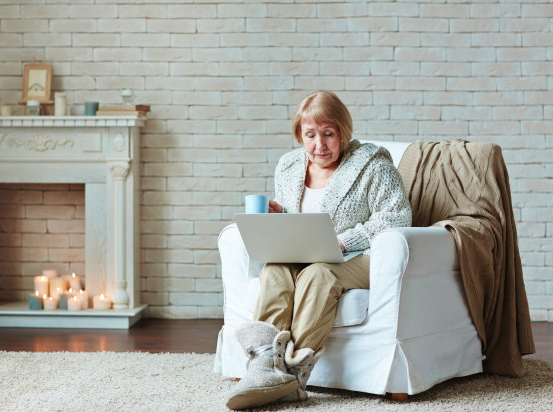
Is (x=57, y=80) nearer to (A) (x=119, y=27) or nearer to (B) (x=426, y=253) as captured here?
(A) (x=119, y=27)

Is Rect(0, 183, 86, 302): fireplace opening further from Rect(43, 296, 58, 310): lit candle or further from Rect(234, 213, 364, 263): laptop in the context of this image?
Rect(234, 213, 364, 263): laptop

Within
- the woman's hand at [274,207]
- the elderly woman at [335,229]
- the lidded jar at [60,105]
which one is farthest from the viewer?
the lidded jar at [60,105]

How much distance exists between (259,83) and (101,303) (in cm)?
143

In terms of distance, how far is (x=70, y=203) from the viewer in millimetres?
4270

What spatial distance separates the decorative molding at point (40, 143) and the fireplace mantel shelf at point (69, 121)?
80 millimetres

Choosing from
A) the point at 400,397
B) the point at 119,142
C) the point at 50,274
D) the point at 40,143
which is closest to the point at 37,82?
the point at 40,143

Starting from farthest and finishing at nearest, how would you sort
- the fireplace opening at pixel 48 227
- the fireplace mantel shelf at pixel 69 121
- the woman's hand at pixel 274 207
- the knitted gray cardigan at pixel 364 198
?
the fireplace opening at pixel 48 227 < the fireplace mantel shelf at pixel 69 121 < the woman's hand at pixel 274 207 < the knitted gray cardigan at pixel 364 198

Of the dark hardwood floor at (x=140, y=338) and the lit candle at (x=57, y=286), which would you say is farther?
the lit candle at (x=57, y=286)

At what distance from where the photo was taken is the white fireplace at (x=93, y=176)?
3977 mm

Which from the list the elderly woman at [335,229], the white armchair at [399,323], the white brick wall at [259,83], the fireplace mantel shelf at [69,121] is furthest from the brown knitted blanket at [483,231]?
the fireplace mantel shelf at [69,121]

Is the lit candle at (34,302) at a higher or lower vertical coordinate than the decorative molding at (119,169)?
lower

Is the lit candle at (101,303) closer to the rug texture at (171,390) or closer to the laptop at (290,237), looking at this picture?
the rug texture at (171,390)

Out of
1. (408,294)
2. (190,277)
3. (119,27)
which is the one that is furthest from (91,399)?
(119,27)

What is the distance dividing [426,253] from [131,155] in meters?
1.96
